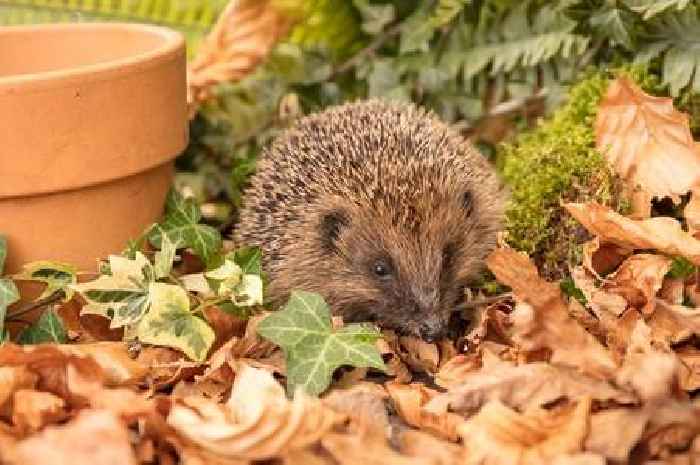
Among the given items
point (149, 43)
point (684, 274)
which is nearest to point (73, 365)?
point (149, 43)

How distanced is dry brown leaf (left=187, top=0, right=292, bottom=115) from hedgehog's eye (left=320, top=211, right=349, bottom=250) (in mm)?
1262

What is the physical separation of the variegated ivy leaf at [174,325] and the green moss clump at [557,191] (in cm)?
128

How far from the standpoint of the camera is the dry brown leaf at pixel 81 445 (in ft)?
8.07

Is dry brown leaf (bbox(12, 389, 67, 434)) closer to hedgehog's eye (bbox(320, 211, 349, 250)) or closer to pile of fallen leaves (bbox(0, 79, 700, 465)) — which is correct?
pile of fallen leaves (bbox(0, 79, 700, 465))

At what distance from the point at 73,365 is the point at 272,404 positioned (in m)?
0.58

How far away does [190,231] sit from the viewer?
3715mm

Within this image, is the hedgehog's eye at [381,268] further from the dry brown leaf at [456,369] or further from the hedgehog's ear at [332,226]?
the dry brown leaf at [456,369]

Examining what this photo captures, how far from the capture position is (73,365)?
2830 mm

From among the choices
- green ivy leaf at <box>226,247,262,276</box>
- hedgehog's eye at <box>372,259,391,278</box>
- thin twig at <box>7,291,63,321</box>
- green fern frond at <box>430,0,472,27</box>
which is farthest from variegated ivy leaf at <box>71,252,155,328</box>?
green fern frond at <box>430,0,472,27</box>

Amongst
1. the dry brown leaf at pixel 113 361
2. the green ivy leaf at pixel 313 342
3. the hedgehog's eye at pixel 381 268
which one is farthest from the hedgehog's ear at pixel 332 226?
the dry brown leaf at pixel 113 361

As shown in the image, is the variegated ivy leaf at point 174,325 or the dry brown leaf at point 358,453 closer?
the dry brown leaf at point 358,453

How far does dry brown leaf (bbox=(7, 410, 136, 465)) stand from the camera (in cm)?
246

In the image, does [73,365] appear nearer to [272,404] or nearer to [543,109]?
[272,404]

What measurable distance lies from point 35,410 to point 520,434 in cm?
120
